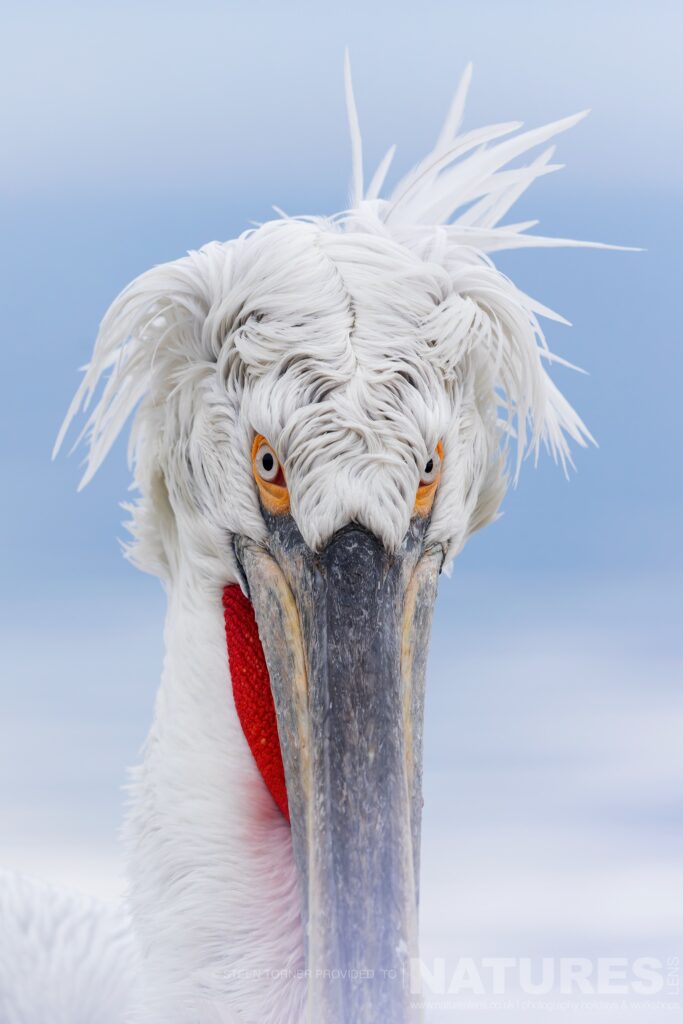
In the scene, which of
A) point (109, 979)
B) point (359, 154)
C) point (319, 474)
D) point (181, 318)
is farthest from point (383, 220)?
point (109, 979)

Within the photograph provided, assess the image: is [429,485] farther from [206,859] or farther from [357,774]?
[206,859]

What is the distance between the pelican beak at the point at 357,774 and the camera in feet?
11.3

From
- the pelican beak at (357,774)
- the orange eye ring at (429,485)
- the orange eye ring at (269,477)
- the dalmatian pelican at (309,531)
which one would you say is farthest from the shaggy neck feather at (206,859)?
the orange eye ring at (429,485)

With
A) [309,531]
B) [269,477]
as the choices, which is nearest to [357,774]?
[309,531]

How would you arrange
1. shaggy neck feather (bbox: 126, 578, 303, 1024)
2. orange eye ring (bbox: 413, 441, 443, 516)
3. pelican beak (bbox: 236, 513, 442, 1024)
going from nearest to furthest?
pelican beak (bbox: 236, 513, 442, 1024)
orange eye ring (bbox: 413, 441, 443, 516)
shaggy neck feather (bbox: 126, 578, 303, 1024)

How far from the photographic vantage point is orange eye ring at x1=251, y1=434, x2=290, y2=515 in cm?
352

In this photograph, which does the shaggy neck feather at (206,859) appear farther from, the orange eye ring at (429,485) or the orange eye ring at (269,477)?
the orange eye ring at (429,485)

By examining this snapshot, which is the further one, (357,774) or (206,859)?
(206,859)

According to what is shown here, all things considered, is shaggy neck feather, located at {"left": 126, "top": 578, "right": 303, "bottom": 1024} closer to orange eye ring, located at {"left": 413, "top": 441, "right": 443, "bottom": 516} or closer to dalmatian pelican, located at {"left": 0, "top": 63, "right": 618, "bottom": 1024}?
dalmatian pelican, located at {"left": 0, "top": 63, "right": 618, "bottom": 1024}

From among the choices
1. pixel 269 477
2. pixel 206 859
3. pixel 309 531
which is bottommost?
pixel 206 859

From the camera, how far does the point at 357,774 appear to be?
11.3 feet

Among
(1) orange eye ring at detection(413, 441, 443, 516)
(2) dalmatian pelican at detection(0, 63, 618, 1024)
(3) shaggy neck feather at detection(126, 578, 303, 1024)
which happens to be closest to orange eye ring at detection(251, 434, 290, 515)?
(2) dalmatian pelican at detection(0, 63, 618, 1024)

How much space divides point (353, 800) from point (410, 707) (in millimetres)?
241

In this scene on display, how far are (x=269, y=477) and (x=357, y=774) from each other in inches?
25.9
